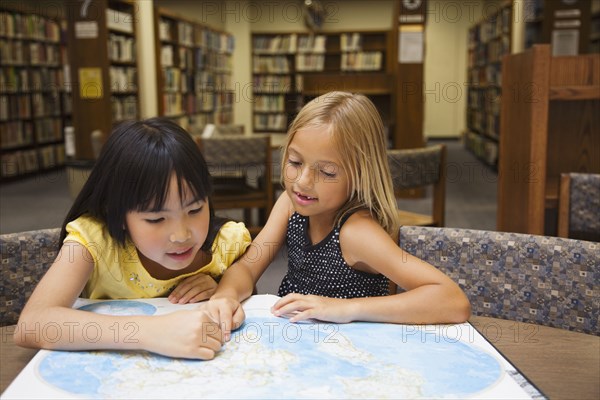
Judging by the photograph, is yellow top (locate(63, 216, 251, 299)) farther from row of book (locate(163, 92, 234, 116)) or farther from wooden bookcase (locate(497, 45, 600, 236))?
row of book (locate(163, 92, 234, 116))

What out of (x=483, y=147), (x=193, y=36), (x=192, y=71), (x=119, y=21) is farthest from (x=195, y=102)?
(x=483, y=147)

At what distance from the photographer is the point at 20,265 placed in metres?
1.26

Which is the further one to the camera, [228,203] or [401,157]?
[228,203]

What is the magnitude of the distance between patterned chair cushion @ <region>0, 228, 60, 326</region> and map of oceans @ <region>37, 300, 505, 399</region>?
47 centimetres

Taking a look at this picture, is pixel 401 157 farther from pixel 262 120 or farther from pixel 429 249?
pixel 262 120

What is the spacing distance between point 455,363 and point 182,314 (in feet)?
1.26

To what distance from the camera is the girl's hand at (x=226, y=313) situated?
36.4 inches

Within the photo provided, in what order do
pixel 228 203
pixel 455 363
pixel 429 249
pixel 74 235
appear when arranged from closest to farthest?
pixel 455 363 < pixel 74 235 < pixel 429 249 < pixel 228 203

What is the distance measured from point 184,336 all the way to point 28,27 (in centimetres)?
769

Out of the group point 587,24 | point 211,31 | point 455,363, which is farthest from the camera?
point 211,31

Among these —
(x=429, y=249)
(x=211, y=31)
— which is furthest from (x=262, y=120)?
(x=429, y=249)

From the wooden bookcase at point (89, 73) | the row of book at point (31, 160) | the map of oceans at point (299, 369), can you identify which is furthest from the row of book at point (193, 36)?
the map of oceans at point (299, 369)

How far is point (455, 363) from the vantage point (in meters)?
0.82

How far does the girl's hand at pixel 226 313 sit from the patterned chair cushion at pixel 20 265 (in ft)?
1.55
